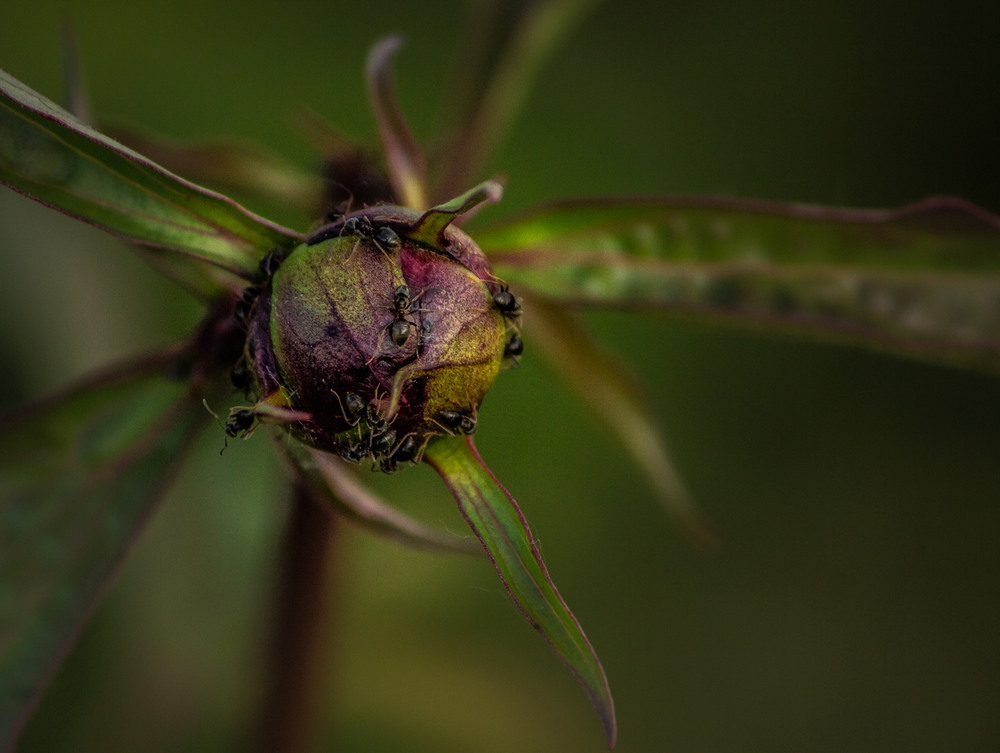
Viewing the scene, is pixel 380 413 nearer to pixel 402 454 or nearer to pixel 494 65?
pixel 402 454

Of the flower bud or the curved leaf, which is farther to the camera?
the curved leaf

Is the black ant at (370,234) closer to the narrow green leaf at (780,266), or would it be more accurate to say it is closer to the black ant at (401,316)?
the black ant at (401,316)

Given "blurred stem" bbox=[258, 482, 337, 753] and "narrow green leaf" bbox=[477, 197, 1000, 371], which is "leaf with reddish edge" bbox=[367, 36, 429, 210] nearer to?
"narrow green leaf" bbox=[477, 197, 1000, 371]

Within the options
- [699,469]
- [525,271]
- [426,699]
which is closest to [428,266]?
[525,271]

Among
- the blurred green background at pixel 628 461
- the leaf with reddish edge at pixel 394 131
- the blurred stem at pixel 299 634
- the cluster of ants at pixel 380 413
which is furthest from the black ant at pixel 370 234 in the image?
the blurred green background at pixel 628 461

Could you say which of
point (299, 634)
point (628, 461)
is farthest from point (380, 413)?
point (628, 461)

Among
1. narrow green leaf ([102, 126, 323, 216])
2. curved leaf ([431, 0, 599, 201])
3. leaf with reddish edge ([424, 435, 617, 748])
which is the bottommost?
leaf with reddish edge ([424, 435, 617, 748])

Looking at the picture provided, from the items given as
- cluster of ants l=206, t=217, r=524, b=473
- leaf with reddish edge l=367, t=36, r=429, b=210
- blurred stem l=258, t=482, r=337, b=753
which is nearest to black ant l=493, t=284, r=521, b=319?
cluster of ants l=206, t=217, r=524, b=473
